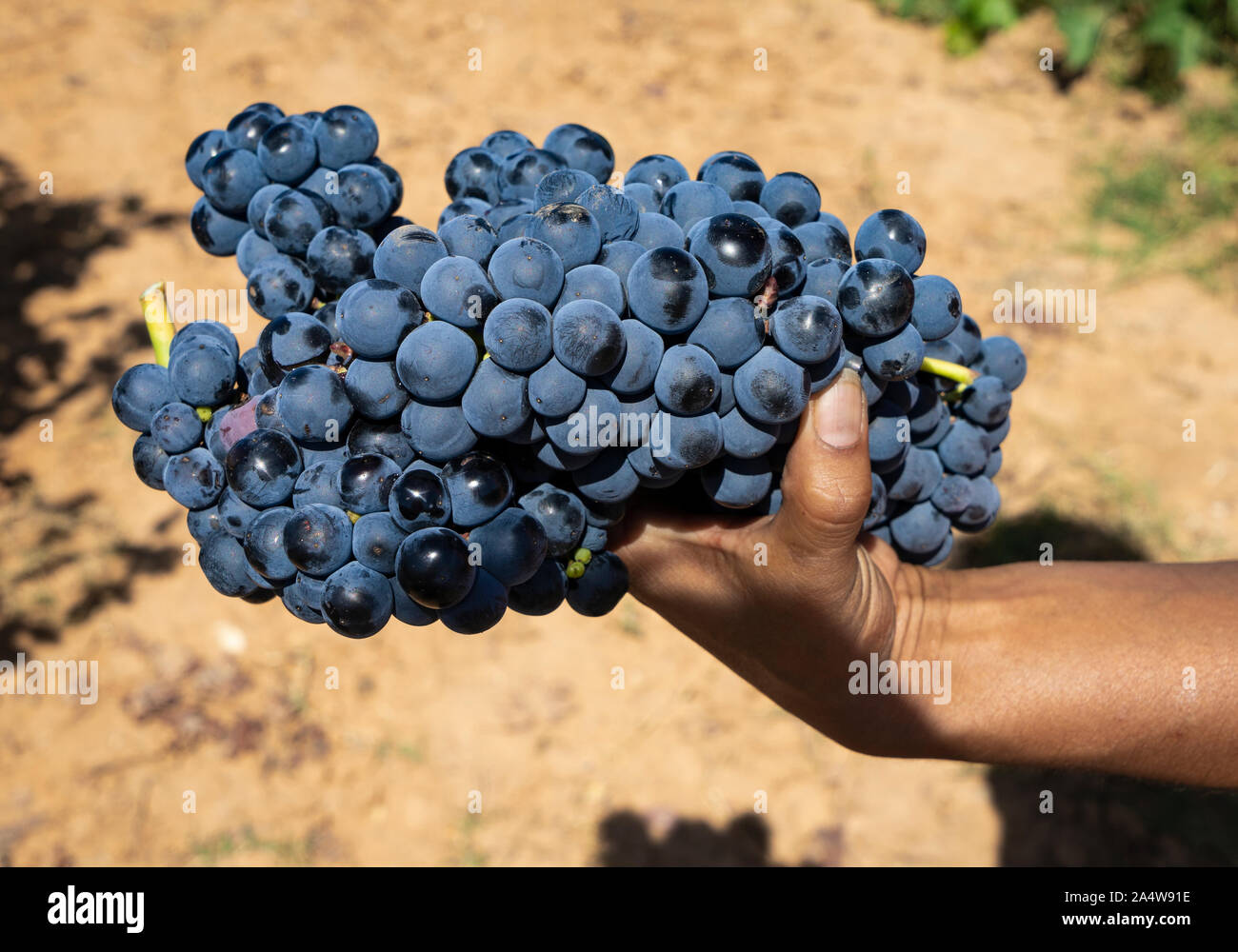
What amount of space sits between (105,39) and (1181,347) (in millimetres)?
7299

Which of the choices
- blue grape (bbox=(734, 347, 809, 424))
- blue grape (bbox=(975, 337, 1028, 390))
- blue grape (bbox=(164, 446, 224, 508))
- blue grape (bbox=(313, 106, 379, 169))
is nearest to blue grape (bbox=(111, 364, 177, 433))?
blue grape (bbox=(164, 446, 224, 508))

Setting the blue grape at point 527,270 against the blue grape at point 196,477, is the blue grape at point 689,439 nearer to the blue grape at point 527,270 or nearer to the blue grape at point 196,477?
the blue grape at point 527,270

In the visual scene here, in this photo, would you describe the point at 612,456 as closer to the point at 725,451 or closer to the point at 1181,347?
the point at 725,451

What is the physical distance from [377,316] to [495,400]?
24 cm

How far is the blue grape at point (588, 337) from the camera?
1466mm

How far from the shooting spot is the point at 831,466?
1.67 meters

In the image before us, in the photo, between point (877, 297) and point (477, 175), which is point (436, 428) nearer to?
point (477, 175)

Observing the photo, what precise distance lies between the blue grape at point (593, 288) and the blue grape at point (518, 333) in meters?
0.06

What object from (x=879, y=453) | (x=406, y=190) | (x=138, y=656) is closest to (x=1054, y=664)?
(x=879, y=453)

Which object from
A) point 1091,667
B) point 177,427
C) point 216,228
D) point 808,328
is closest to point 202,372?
point 177,427

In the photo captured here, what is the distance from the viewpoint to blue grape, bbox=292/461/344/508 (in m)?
1.64

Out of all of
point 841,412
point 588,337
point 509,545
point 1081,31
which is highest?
point 1081,31

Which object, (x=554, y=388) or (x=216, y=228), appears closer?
(x=554, y=388)

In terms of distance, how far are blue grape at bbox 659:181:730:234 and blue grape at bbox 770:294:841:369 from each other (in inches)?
10.7
